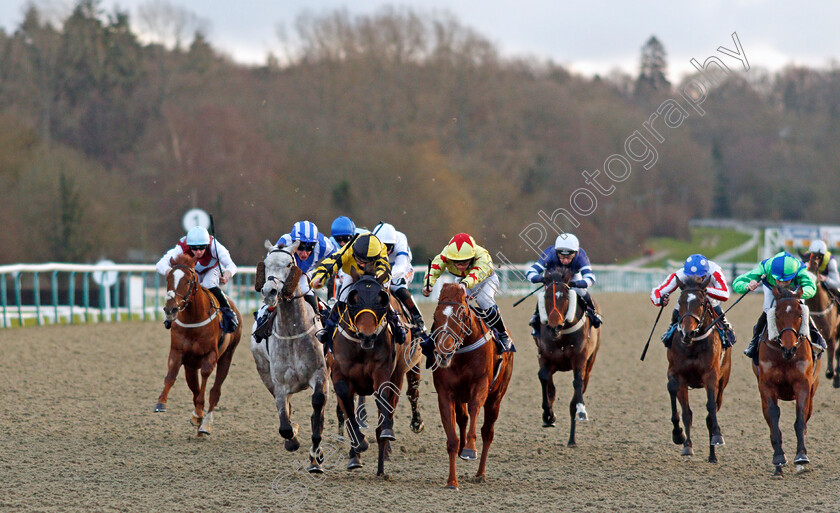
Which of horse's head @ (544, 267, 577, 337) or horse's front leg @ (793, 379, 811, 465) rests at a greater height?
horse's head @ (544, 267, 577, 337)

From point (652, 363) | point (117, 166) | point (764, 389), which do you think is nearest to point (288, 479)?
point (764, 389)

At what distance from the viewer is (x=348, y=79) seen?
34781 millimetres

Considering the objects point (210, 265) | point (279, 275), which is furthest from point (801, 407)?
point (210, 265)

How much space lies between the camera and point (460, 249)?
6.95 meters

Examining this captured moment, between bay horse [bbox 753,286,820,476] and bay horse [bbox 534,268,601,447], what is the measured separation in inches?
64.7

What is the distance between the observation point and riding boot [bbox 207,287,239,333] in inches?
343

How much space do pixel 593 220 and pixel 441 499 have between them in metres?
41.9

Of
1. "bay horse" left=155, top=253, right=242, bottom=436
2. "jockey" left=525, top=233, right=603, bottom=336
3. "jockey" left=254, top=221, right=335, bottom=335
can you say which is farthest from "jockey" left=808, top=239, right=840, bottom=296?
"bay horse" left=155, top=253, right=242, bottom=436

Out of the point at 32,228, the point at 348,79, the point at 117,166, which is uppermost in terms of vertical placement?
the point at 348,79

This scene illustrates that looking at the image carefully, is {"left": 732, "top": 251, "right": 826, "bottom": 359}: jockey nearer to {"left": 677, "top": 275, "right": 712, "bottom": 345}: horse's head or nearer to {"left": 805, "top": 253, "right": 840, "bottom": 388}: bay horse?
{"left": 677, "top": 275, "right": 712, "bottom": 345}: horse's head

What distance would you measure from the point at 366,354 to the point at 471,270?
0.99 m

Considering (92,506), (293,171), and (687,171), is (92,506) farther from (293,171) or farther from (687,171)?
(687,171)

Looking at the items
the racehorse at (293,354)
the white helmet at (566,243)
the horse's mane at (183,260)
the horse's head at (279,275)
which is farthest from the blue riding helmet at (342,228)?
the white helmet at (566,243)

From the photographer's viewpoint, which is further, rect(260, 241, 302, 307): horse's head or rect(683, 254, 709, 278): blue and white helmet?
rect(683, 254, 709, 278): blue and white helmet
